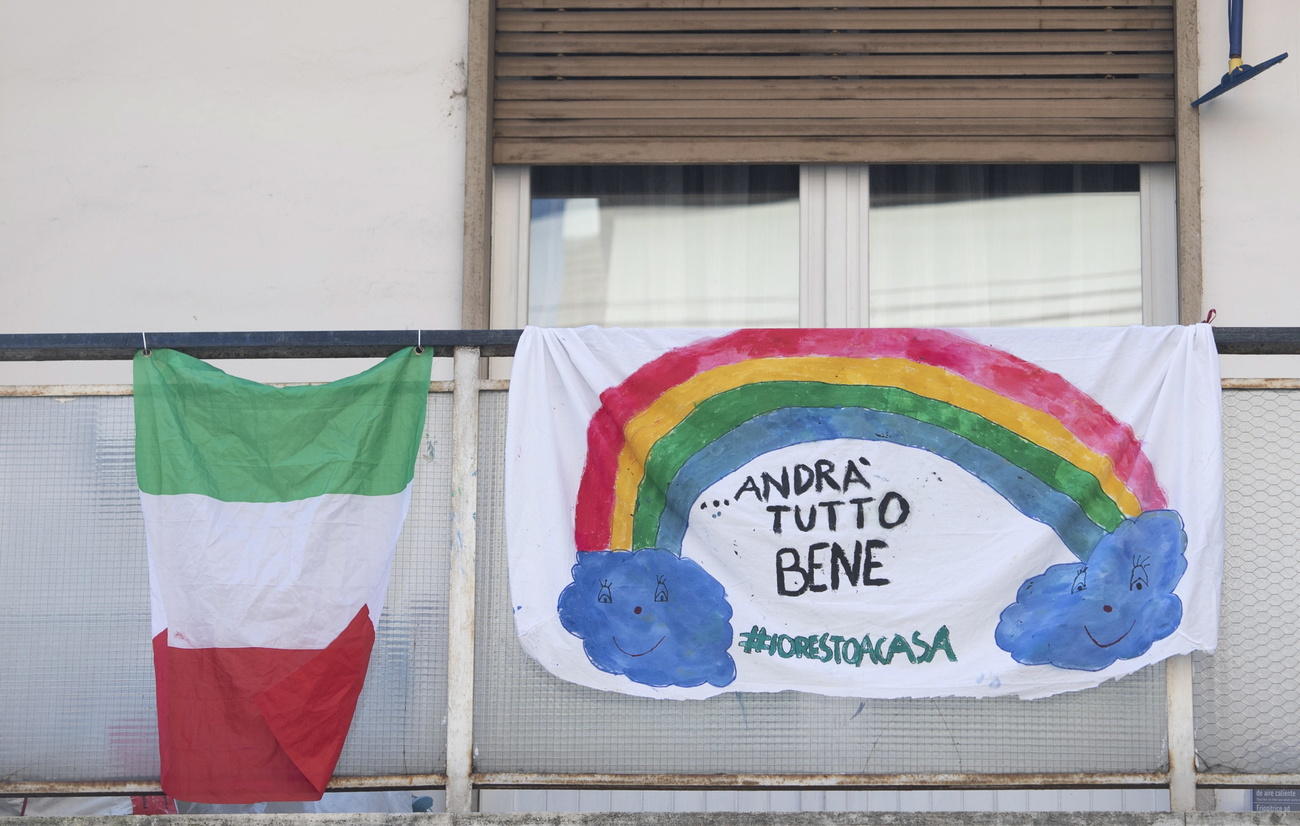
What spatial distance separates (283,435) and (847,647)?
Answer: 6.71 feet

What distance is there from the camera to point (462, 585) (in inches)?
180

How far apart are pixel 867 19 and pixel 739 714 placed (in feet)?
12.9

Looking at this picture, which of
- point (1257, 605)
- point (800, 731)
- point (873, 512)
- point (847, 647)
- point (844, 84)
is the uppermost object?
point (844, 84)

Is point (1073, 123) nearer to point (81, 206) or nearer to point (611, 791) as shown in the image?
point (611, 791)

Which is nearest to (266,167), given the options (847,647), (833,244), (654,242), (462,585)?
(654,242)

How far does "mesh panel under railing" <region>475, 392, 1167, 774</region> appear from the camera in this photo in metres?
4.47

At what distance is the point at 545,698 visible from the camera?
4.55 metres

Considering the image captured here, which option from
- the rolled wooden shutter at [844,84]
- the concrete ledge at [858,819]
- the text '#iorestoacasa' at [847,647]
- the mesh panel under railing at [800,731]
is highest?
the rolled wooden shutter at [844,84]

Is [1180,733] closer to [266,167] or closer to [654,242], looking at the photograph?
[654,242]

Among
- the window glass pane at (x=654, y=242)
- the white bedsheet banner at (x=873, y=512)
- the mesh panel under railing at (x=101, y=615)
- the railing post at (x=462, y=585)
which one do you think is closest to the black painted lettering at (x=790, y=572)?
the white bedsheet banner at (x=873, y=512)

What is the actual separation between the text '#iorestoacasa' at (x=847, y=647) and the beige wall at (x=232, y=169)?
2.88m

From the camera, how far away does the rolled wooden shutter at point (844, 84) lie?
6875 millimetres

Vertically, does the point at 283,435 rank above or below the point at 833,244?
below

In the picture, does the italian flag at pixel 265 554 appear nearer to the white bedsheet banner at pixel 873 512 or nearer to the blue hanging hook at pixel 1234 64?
the white bedsheet banner at pixel 873 512
